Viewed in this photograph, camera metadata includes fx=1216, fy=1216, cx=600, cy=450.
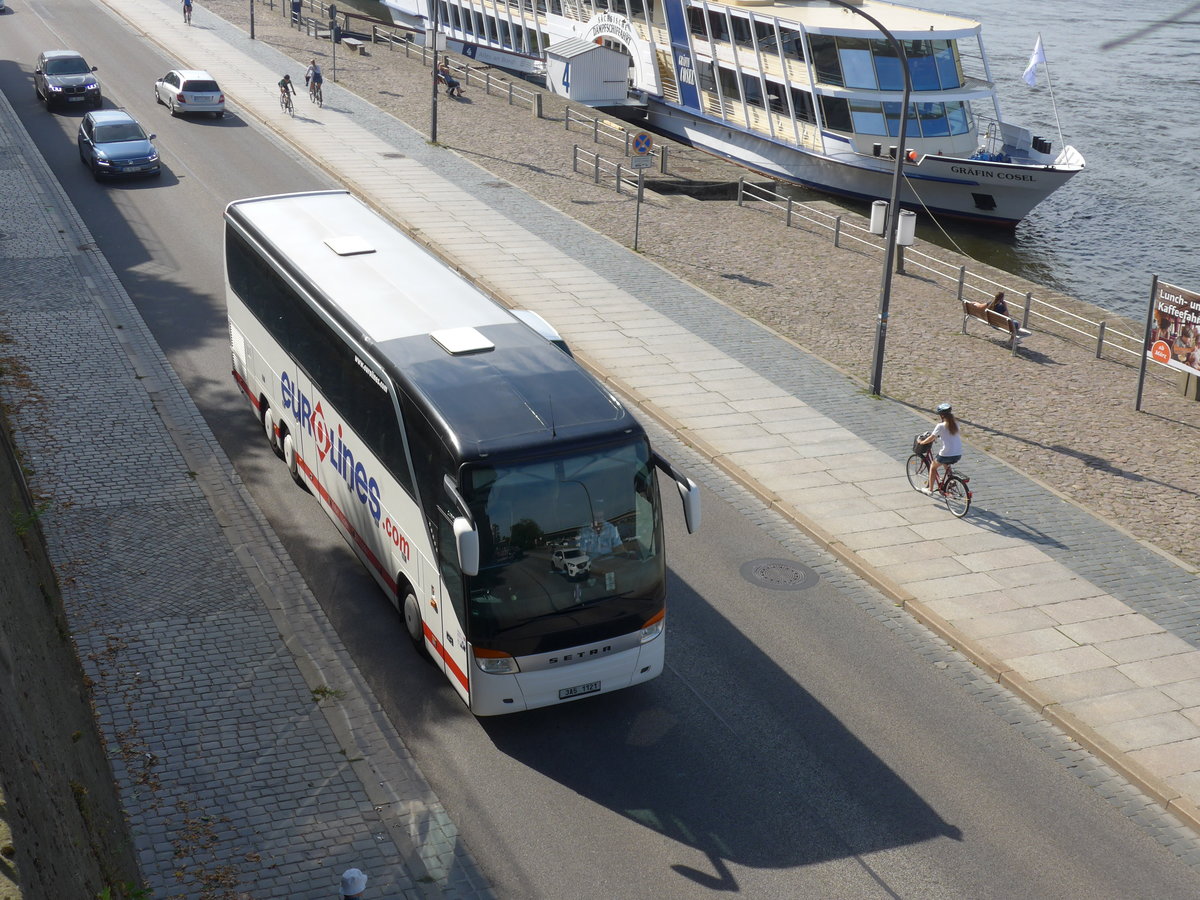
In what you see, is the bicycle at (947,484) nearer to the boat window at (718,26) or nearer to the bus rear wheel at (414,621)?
the bus rear wheel at (414,621)

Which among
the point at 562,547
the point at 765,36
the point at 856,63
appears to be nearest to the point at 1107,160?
the point at 856,63

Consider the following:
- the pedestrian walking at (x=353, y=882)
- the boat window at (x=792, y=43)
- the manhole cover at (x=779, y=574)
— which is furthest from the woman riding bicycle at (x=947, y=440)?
the boat window at (x=792, y=43)

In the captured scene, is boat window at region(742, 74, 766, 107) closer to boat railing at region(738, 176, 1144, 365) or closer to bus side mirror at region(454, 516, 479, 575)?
boat railing at region(738, 176, 1144, 365)

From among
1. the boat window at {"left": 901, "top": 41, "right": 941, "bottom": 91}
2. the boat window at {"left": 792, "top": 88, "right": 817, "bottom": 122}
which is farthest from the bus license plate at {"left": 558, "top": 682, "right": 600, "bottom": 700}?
the boat window at {"left": 792, "top": 88, "right": 817, "bottom": 122}

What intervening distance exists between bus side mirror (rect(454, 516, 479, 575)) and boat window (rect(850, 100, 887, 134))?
3257 centimetres

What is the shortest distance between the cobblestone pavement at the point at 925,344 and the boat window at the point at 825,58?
4073 mm

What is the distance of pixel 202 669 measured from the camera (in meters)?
12.0

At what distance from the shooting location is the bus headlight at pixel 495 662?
11.0 meters

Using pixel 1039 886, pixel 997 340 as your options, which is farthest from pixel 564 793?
pixel 997 340

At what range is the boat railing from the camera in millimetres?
24608

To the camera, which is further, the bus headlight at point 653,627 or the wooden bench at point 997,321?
the wooden bench at point 997,321

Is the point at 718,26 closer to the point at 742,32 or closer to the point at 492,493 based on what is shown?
the point at 742,32

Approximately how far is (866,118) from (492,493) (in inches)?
1273

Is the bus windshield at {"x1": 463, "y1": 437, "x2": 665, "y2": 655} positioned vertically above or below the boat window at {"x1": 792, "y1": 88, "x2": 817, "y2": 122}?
below
